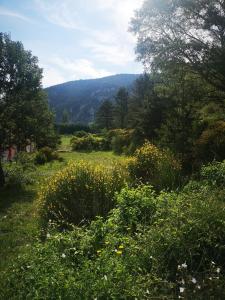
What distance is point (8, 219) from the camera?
11.6 meters

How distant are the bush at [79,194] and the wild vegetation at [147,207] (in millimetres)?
25

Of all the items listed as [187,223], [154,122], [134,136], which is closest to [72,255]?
[187,223]

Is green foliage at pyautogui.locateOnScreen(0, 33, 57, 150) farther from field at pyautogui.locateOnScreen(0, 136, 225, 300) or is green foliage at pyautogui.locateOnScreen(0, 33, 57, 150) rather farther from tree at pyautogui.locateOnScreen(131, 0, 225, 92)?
field at pyautogui.locateOnScreen(0, 136, 225, 300)

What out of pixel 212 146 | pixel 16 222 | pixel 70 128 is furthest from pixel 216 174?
pixel 70 128

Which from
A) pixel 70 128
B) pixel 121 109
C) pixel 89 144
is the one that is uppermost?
pixel 121 109

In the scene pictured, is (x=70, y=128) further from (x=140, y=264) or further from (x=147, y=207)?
(x=140, y=264)

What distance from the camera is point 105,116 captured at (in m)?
77.2

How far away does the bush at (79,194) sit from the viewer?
29.4 feet

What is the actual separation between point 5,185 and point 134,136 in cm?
1834

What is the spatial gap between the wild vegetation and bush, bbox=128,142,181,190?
36mm

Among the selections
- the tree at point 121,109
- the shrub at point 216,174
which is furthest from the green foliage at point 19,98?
the tree at point 121,109

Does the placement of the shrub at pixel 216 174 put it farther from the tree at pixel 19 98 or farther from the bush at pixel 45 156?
the bush at pixel 45 156

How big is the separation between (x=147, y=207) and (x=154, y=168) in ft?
18.8

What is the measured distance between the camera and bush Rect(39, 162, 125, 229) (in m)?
8.95
